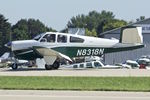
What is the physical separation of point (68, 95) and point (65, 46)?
14953 mm

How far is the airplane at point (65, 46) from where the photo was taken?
30078 millimetres

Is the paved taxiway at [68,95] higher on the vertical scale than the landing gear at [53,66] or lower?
lower

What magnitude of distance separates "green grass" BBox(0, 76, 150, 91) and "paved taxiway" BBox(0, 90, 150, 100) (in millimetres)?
955

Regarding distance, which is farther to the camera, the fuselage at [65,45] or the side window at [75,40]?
the side window at [75,40]

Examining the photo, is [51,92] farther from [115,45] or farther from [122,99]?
[115,45]

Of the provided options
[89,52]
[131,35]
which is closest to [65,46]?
[89,52]

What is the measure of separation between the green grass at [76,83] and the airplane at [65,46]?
29.5ft

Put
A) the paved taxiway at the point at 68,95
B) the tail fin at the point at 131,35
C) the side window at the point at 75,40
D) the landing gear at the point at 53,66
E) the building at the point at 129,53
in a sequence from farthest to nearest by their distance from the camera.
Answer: the building at the point at 129,53
the tail fin at the point at 131,35
the side window at the point at 75,40
the landing gear at the point at 53,66
the paved taxiway at the point at 68,95

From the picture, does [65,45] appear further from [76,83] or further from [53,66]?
[76,83]

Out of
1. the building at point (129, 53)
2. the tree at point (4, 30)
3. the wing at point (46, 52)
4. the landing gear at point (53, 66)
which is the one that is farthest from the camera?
the tree at point (4, 30)

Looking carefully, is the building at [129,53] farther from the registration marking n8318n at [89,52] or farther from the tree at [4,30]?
the tree at [4,30]

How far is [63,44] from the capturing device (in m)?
30.3

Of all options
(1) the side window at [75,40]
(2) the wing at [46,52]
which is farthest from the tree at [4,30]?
(1) the side window at [75,40]

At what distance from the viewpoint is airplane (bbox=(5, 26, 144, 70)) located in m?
30.1
